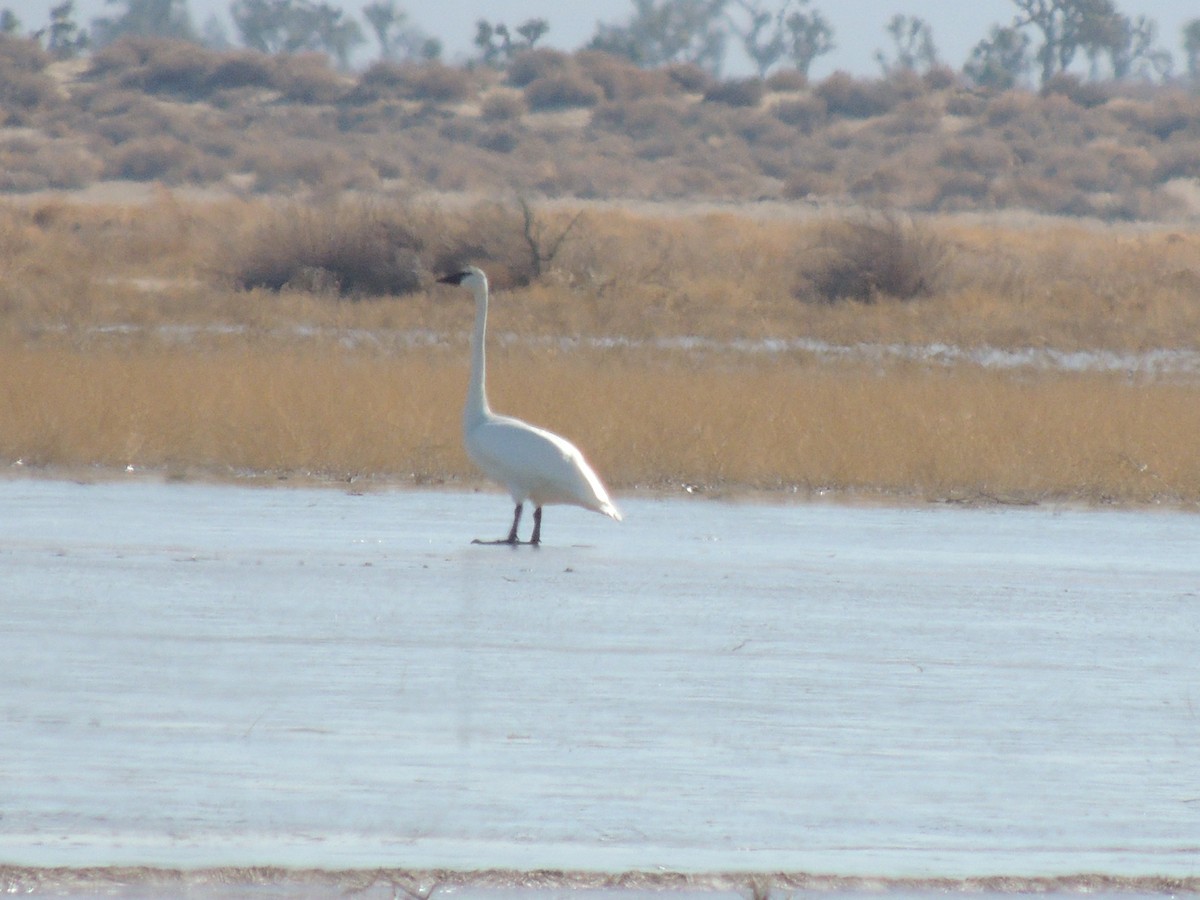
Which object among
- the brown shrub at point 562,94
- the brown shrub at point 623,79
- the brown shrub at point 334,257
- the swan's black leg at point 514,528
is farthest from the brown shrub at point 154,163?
the swan's black leg at point 514,528

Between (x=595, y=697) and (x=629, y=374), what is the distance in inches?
413

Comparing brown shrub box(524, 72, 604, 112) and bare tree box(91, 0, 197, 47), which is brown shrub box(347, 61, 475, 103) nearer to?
brown shrub box(524, 72, 604, 112)

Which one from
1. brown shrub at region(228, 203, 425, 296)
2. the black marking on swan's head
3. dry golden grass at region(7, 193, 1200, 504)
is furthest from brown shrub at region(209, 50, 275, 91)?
the black marking on swan's head

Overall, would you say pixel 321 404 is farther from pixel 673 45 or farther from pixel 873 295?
pixel 673 45

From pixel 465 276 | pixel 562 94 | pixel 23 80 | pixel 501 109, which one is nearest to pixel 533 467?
pixel 465 276

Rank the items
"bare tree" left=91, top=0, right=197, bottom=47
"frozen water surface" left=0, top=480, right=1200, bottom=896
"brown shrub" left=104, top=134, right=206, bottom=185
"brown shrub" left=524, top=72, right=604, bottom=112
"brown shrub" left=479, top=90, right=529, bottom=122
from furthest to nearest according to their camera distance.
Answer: "bare tree" left=91, top=0, right=197, bottom=47 < "brown shrub" left=524, top=72, right=604, bottom=112 < "brown shrub" left=479, top=90, right=529, bottom=122 < "brown shrub" left=104, top=134, right=206, bottom=185 < "frozen water surface" left=0, top=480, right=1200, bottom=896

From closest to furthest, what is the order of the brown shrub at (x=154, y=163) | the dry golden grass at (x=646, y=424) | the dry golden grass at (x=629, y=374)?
the dry golden grass at (x=646, y=424) < the dry golden grass at (x=629, y=374) < the brown shrub at (x=154, y=163)

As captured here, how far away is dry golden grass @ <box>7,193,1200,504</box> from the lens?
1263 cm

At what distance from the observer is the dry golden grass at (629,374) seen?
1263cm

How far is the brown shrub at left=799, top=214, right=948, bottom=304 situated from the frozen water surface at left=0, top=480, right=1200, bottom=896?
1453 cm

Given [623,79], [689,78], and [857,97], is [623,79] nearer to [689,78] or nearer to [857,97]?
[689,78]

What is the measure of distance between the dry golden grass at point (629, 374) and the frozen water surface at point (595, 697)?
1777mm

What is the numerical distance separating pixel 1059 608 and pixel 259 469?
5431 mm

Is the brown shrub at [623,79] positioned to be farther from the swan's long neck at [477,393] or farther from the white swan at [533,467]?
the white swan at [533,467]
